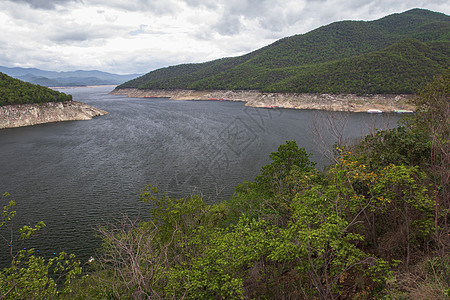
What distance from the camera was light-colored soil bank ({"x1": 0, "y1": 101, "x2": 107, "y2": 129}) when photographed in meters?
62.2

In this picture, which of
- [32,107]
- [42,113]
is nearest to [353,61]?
[42,113]

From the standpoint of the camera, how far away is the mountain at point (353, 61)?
79.9 metres

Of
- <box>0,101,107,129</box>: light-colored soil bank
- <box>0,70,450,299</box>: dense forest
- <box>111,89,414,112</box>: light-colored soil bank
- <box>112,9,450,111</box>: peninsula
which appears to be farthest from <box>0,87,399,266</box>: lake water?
<box>111,89,414,112</box>: light-colored soil bank

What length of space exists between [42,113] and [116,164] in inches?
1964

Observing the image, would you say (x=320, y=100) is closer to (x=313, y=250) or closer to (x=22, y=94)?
(x=313, y=250)

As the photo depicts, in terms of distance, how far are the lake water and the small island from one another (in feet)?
16.5

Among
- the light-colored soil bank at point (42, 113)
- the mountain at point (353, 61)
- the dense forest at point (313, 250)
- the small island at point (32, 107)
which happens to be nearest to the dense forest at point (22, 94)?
the small island at point (32, 107)

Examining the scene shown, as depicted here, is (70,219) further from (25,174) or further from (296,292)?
(296,292)

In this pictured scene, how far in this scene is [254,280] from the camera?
10.5m

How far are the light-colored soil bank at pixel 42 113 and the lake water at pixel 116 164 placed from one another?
4.38 meters

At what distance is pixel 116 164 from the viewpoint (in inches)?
1379

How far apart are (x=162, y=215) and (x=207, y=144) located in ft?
98.7

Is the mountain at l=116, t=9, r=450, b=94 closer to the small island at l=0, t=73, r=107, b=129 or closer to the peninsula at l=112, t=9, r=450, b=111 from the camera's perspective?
the peninsula at l=112, t=9, r=450, b=111

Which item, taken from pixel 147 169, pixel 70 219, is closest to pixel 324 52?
pixel 147 169
